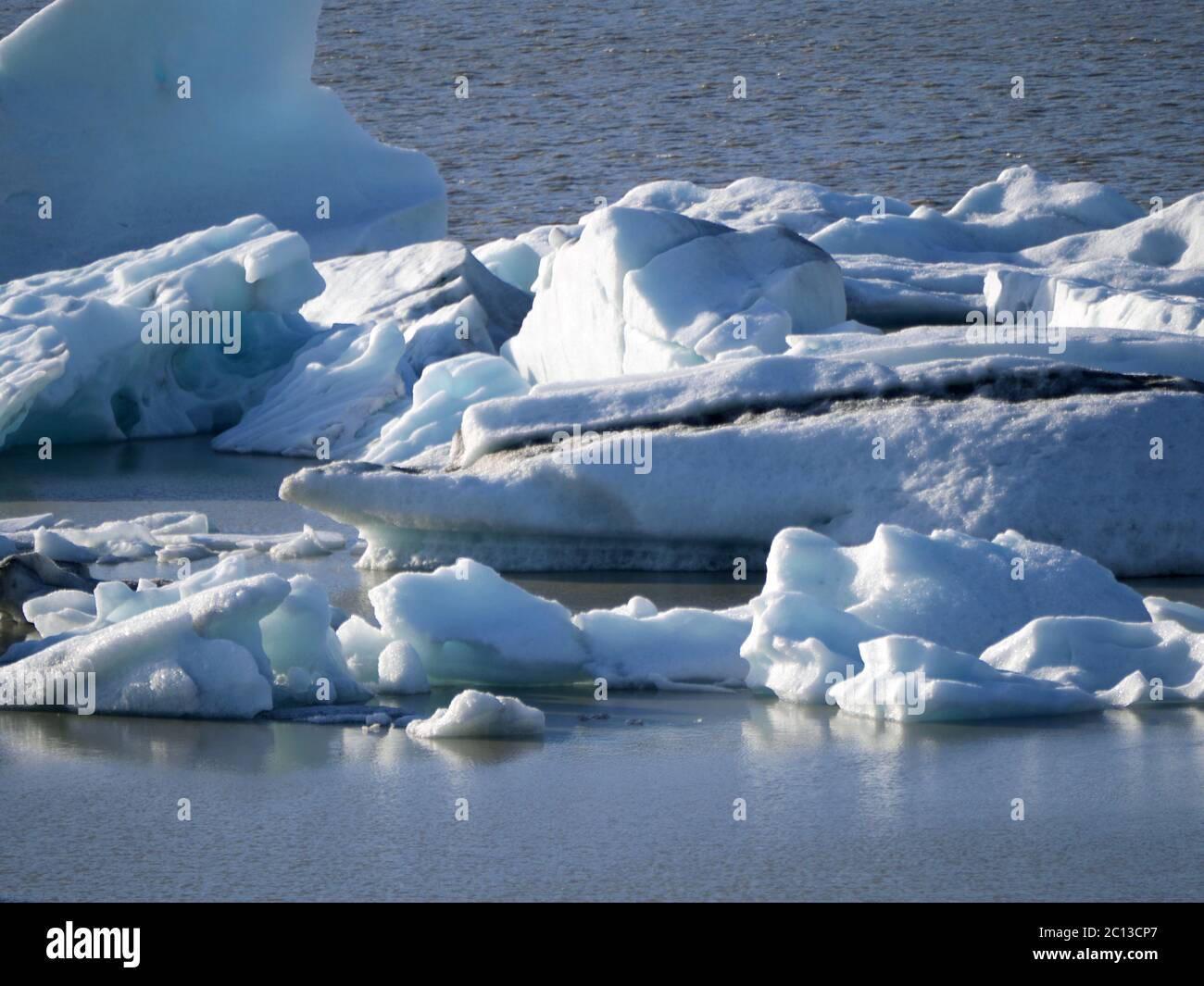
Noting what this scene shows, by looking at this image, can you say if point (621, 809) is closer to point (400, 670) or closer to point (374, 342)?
point (400, 670)

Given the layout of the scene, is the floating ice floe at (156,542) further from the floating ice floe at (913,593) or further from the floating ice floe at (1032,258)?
the floating ice floe at (1032,258)

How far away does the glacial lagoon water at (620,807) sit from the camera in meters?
4.05

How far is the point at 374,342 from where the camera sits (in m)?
12.2

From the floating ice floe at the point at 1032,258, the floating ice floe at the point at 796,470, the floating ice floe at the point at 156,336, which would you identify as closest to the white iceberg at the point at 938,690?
the floating ice floe at the point at 796,470

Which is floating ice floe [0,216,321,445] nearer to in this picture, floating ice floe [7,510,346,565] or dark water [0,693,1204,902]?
floating ice floe [7,510,346,565]

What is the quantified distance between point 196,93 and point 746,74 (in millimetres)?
18651

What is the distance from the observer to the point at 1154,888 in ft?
12.9

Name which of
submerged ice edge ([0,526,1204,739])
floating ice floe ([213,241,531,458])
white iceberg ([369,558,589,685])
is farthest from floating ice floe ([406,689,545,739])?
floating ice floe ([213,241,531,458])

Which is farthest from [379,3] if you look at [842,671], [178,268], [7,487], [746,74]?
[842,671]

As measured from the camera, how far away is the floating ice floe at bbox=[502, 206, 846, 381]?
32.2ft

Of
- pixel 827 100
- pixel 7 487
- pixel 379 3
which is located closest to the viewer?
pixel 7 487

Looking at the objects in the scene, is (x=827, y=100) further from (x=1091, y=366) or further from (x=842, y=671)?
(x=842, y=671)
